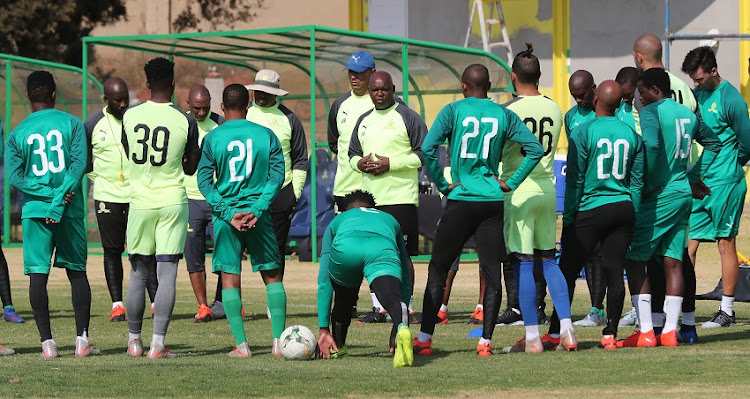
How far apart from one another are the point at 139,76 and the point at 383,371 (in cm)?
3607

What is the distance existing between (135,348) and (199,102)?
12.0 ft

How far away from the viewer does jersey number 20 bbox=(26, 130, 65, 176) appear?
9875 millimetres

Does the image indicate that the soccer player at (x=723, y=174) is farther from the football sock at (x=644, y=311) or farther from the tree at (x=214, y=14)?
the tree at (x=214, y=14)

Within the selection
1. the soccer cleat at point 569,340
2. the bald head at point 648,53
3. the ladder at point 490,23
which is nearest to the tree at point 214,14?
the ladder at point 490,23

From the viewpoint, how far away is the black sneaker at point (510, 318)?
12.2 metres

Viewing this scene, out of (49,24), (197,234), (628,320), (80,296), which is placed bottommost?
(628,320)

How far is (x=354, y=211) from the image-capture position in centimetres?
955

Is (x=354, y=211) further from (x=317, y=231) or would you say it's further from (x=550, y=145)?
(x=317, y=231)

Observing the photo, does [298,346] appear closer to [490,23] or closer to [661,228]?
[661,228]

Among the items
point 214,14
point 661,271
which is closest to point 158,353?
point 661,271

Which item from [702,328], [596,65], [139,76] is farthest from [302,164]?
[139,76]

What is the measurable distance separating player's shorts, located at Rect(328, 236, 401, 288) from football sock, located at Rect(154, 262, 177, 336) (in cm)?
123

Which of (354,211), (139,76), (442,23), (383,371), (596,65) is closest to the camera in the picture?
(383,371)

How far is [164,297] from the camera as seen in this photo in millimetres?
9797
